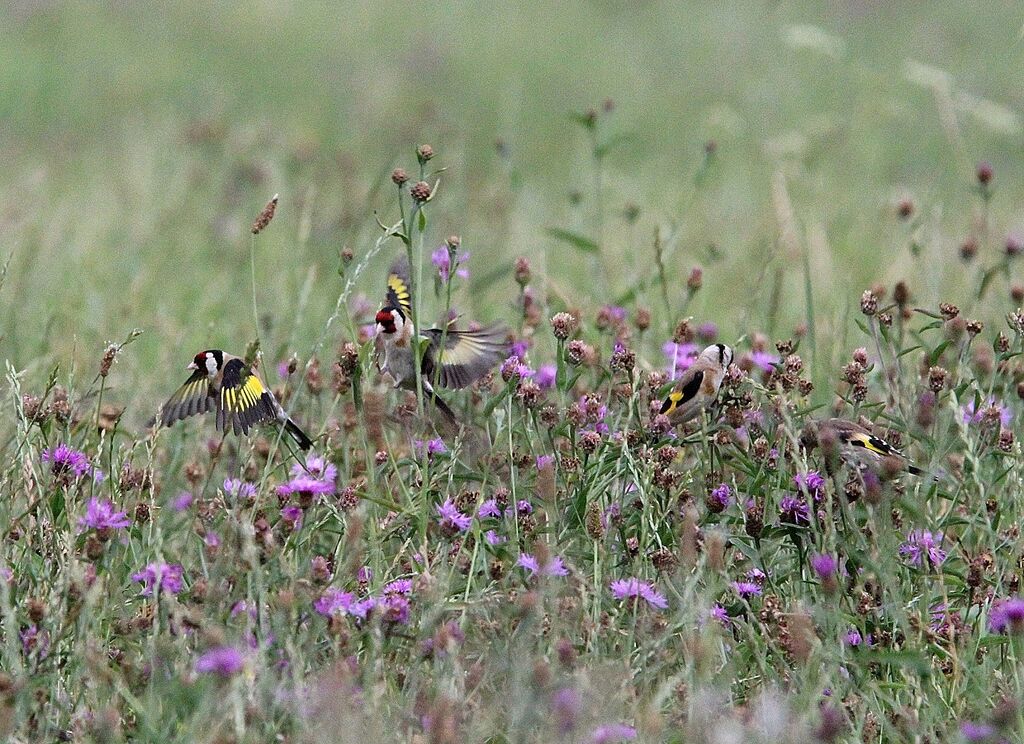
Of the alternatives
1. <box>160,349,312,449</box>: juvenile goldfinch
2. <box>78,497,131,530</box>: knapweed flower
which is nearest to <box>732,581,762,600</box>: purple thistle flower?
<box>160,349,312,449</box>: juvenile goldfinch

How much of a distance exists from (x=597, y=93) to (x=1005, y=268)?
6.63 metres

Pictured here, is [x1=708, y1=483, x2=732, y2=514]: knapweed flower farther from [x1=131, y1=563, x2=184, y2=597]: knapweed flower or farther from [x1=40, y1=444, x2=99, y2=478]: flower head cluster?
[x1=40, y1=444, x2=99, y2=478]: flower head cluster

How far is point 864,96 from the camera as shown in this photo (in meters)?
8.78

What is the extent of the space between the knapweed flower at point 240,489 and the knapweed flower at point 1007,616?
1370 mm

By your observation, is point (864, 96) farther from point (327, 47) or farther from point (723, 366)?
point (723, 366)

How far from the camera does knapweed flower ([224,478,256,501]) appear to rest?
2932 millimetres

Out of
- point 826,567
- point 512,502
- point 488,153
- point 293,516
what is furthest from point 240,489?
point 488,153

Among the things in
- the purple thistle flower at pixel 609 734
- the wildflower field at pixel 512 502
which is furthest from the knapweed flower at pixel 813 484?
the purple thistle flower at pixel 609 734

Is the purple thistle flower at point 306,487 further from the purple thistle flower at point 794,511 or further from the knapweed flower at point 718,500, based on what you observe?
the purple thistle flower at point 794,511

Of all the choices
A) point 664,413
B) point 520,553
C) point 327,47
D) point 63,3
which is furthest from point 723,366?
point 63,3

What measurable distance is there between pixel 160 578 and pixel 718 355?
1.25 metres

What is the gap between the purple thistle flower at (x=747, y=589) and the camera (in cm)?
286

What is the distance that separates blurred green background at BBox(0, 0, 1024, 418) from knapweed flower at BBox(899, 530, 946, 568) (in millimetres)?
1242

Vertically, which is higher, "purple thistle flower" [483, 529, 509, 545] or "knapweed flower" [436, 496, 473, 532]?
"knapweed flower" [436, 496, 473, 532]
